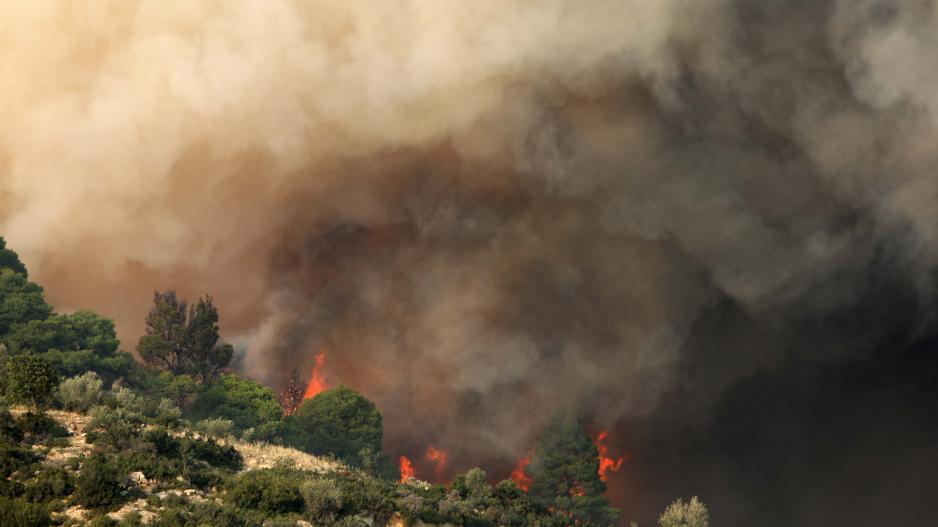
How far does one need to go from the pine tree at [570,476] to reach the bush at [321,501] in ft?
231

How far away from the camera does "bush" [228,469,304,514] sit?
50044mm

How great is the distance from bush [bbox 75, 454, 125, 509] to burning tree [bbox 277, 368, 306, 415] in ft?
306

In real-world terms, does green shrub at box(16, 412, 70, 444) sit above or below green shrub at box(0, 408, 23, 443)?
above

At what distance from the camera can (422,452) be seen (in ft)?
462

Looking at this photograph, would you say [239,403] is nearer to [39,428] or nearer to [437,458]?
[437,458]

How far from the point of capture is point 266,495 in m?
50.7

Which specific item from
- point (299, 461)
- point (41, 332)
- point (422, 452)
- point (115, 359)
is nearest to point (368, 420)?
point (422, 452)

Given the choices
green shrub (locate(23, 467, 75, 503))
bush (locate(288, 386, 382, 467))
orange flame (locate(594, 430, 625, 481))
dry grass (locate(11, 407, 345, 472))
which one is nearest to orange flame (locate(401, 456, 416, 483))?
bush (locate(288, 386, 382, 467))

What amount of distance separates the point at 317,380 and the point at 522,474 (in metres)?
35.1

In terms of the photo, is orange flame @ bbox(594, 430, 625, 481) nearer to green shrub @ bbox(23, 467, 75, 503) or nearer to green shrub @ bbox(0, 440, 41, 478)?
green shrub @ bbox(0, 440, 41, 478)

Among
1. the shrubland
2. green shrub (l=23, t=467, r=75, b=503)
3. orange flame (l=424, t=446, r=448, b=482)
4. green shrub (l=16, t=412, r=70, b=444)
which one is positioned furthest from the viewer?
orange flame (l=424, t=446, r=448, b=482)

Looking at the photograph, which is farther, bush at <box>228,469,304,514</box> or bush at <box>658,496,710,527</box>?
bush at <box>658,496,710,527</box>

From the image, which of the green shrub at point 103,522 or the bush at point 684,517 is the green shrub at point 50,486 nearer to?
the green shrub at point 103,522

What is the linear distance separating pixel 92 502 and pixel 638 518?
107823mm
